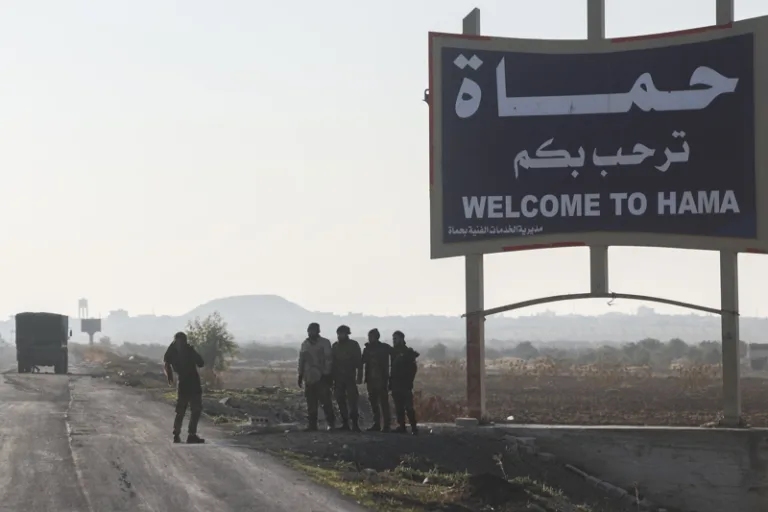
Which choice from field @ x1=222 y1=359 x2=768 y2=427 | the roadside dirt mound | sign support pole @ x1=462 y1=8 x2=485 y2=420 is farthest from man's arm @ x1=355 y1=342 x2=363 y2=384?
field @ x1=222 y1=359 x2=768 y2=427

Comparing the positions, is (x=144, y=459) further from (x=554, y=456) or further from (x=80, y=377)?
(x=80, y=377)

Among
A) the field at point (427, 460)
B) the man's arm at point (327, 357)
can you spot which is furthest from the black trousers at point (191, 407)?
the man's arm at point (327, 357)

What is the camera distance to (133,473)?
52.9ft

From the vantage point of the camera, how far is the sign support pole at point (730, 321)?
21.0m

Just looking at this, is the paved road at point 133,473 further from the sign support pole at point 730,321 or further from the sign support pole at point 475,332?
the sign support pole at point 730,321

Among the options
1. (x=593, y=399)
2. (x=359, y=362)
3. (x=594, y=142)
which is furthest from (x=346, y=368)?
(x=593, y=399)

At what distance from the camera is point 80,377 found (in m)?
47.4

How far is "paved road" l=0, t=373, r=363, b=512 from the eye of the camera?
13977mm

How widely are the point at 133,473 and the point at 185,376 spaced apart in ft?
12.1

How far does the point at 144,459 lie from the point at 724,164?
420 inches

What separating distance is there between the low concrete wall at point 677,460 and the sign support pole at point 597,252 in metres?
2.45

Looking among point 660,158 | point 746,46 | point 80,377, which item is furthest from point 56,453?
point 80,377

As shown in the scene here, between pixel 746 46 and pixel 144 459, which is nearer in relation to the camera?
pixel 144 459

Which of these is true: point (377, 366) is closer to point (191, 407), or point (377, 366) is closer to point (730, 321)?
point (191, 407)
